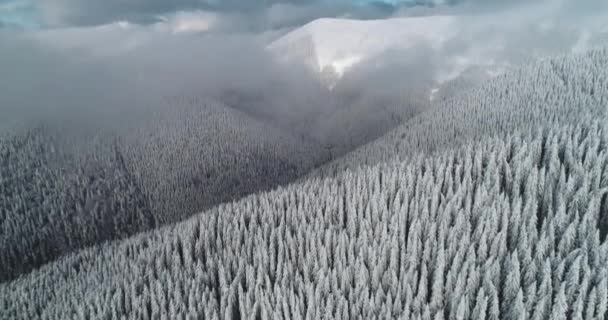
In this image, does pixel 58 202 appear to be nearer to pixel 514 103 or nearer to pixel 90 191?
pixel 90 191

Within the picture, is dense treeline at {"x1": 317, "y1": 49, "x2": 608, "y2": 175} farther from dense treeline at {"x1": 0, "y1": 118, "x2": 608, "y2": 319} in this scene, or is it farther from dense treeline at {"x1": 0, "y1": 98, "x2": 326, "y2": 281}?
dense treeline at {"x1": 0, "y1": 98, "x2": 326, "y2": 281}

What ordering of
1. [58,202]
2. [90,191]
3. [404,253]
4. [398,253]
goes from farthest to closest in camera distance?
[90,191]
[58,202]
[398,253]
[404,253]

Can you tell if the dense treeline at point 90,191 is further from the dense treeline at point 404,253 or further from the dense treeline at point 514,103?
the dense treeline at point 404,253

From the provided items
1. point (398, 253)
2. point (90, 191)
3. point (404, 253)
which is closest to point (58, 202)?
point (90, 191)

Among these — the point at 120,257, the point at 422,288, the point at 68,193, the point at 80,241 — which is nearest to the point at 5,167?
the point at 68,193

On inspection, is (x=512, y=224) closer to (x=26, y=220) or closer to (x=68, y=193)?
(x=26, y=220)

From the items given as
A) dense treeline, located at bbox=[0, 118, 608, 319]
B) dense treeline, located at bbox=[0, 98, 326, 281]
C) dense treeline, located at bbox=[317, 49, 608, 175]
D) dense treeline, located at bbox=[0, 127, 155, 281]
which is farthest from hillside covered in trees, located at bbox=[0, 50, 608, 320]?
dense treeline, located at bbox=[0, 98, 326, 281]
